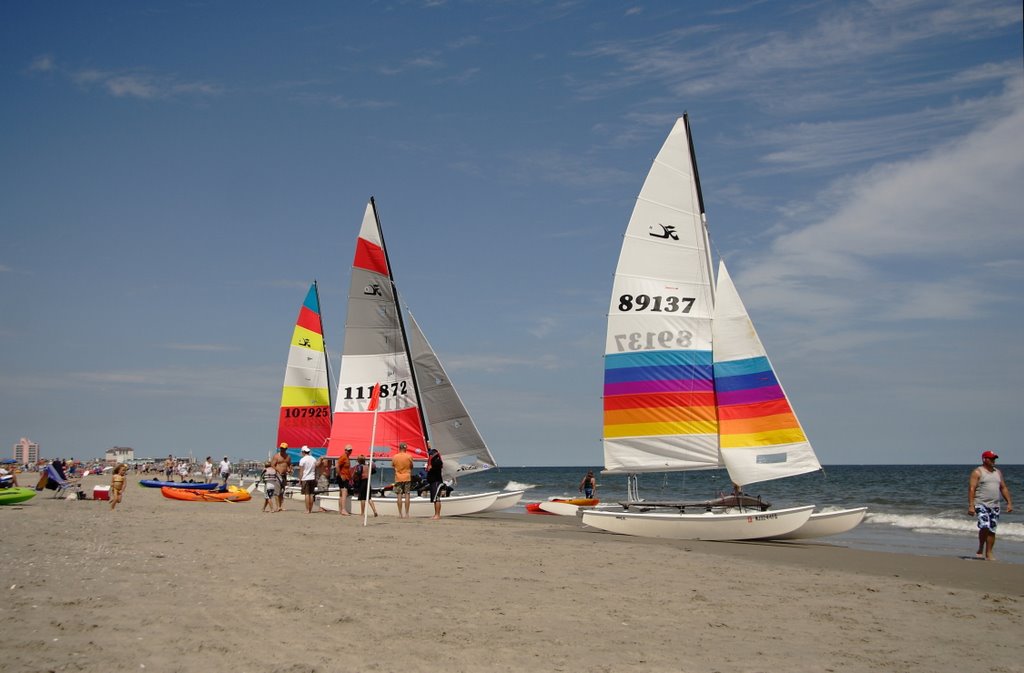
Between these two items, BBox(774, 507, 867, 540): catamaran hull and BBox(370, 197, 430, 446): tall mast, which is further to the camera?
BBox(370, 197, 430, 446): tall mast

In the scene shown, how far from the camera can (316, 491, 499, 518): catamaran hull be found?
69.5 ft

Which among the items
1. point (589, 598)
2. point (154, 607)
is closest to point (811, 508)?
point (589, 598)

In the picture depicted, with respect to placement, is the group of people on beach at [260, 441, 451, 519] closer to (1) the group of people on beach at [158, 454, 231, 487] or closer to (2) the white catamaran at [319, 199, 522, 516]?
Result: (2) the white catamaran at [319, 199, 522, 516]

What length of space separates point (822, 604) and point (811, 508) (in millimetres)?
7435

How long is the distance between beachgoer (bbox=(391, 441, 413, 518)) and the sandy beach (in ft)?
17.3

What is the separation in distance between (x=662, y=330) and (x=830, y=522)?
4892 mm

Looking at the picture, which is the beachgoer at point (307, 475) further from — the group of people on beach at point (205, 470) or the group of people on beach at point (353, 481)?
the group of people on beach at point (205, 470)

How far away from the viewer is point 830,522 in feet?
52.0

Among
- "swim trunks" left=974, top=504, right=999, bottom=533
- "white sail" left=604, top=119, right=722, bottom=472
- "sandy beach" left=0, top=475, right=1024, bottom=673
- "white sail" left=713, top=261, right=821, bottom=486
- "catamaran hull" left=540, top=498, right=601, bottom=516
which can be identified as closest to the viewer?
"sandy beach" left=0, top=475, right=1024, bottom=673

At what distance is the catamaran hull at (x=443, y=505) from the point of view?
69.5ft

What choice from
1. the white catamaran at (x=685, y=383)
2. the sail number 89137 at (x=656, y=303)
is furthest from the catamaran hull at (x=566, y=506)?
the sail number 89137 at (x=656, y=303)

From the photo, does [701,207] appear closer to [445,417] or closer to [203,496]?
[445,417]

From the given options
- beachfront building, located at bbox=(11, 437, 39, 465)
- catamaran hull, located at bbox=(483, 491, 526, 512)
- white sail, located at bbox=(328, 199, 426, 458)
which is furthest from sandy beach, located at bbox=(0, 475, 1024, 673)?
beachfront building, located at bbox=(11, 437, 39, 465)

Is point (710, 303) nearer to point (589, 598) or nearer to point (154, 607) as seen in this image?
point (589, 598)
